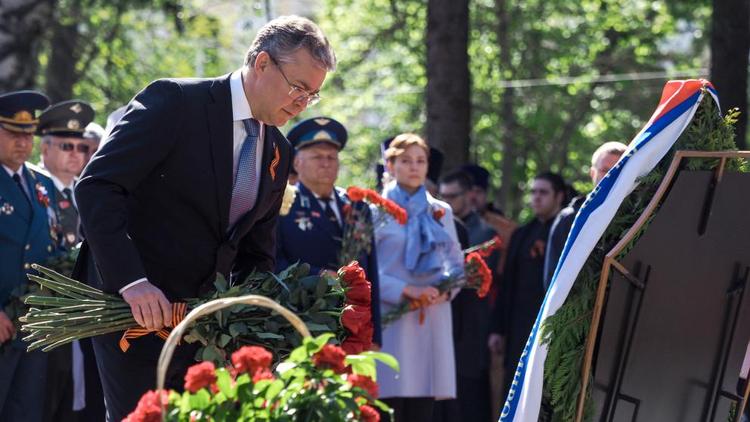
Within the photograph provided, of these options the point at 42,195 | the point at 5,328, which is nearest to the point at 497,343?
the point at 42,195

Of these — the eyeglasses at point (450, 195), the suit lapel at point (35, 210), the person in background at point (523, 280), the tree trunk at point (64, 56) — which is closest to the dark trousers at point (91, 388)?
the suit lapel at point (35, 210)

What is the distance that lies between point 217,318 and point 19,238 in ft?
9.99

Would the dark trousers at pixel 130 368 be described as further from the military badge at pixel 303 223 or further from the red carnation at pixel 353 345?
the military badge at pixel 303 223

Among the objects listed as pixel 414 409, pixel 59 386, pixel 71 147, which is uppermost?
pixel 71 147

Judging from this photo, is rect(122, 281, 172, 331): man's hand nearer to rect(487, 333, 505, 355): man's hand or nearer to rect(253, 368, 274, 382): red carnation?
rect(253, 368, 274, 382): red carnation

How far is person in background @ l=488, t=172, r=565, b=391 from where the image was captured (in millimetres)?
10336

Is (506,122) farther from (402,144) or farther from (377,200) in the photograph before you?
(377,200)

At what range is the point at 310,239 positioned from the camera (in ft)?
24.1

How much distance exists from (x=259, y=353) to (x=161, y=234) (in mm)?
1412

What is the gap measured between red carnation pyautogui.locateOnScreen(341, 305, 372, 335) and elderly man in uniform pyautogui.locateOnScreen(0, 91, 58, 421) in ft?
9.33

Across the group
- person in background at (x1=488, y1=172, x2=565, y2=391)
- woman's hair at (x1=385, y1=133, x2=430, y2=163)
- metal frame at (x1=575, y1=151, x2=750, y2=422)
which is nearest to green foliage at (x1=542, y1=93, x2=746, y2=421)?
metal frame at (x1=575, y1=151, x2=750, y2=422)

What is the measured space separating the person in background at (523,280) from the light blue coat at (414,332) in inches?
84.9

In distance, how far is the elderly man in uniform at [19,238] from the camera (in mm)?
6793

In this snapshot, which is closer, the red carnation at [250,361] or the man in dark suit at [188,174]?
the red carnation at [250,361]
